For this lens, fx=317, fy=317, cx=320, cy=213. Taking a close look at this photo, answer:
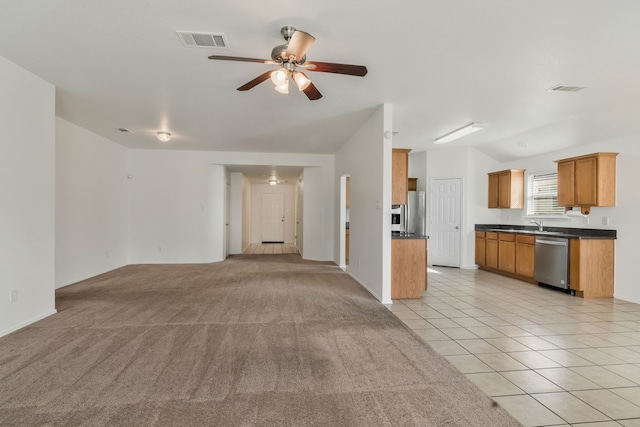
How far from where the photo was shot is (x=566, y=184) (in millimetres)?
5348

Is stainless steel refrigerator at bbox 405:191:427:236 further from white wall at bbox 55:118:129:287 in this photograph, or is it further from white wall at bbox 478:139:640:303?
white wall at bbox 55:118:129:287

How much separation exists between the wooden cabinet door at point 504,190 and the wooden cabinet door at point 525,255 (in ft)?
3.05

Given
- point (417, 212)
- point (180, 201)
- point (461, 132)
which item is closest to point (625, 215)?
point (461, 132)

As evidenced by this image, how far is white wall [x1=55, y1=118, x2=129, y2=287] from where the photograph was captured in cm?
508

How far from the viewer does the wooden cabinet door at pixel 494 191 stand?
6.83 meters

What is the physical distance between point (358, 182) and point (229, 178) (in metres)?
5.02

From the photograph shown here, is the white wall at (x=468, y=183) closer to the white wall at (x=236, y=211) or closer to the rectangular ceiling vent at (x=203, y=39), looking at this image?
Answer: the white wall at (x=236, y=211)

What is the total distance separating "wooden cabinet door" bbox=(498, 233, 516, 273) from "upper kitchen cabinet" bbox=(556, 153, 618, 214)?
3.62ft

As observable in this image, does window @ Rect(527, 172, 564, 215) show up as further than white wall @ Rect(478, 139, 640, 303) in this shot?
Yes

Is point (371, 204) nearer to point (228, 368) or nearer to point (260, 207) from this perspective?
point (228, 368)

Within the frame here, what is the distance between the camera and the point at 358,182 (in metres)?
5.57

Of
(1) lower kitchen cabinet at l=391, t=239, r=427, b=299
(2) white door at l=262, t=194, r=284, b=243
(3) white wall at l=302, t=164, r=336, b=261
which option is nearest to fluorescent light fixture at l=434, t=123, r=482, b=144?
(1) lower kitchen cabinet at l=391, t=239, r=427, b=299

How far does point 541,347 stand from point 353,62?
3.23 m

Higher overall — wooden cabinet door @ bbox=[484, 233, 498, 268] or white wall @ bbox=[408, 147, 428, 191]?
white wall @ bbox=[408, 147, 428, 191]
